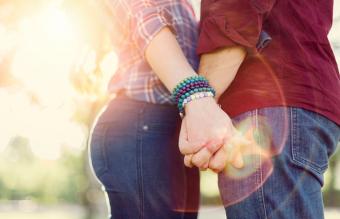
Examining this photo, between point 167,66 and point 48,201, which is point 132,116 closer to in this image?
point 167,66

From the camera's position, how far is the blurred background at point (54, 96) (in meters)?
2.04

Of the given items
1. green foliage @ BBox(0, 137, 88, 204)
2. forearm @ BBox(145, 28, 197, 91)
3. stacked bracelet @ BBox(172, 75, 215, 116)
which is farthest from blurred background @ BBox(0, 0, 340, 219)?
stacked bracelet @ BBox(172, 75, 215, 116)

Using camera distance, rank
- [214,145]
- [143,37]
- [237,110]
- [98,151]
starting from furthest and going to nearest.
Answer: [98,151], [143,37], [237,110], [214,145]

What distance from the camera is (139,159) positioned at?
1719 millimetres

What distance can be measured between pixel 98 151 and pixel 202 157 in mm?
424

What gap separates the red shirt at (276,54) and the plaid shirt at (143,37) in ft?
0.58

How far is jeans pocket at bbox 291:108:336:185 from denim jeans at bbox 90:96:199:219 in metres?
0.40

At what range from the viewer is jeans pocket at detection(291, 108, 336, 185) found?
149cm

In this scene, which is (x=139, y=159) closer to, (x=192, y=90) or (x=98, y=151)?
(x=98, y=151)

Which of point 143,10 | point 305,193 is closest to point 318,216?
point 305,193

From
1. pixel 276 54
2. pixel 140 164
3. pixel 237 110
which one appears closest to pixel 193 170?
pixel 140 164

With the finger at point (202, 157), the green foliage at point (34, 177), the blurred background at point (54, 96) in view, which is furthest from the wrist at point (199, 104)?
the green foliage at point (34, 177)

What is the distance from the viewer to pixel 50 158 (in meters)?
21.1

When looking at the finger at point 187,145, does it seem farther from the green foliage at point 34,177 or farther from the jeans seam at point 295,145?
the green foliage at point 34,177
